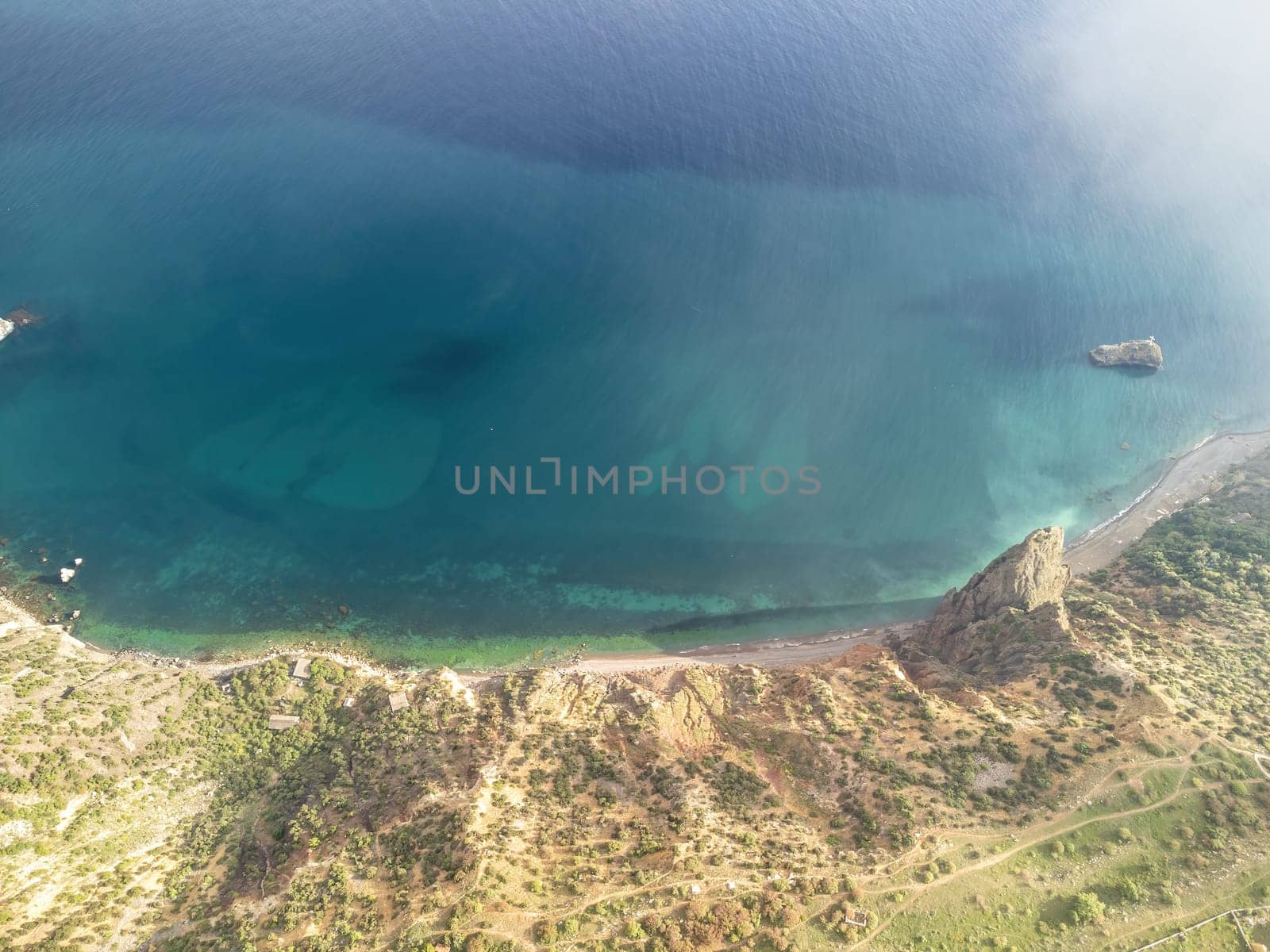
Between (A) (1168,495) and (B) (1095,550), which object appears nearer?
(B) (1095,550)

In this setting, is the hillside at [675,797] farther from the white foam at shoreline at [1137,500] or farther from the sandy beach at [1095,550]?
the white foam at shoreline at [1137,500]

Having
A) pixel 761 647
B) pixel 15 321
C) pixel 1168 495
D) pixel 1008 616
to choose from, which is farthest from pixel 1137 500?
pixel 15 321

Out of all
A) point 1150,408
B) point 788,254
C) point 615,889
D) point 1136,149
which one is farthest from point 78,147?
point 1136,149

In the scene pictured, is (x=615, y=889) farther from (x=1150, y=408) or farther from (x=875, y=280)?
(x=1150, y=408)

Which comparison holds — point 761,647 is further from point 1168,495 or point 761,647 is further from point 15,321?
point 15,321

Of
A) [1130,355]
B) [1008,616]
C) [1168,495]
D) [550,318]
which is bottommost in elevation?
[1008,616]

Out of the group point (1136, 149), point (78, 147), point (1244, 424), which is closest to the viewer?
point (1244, 424)

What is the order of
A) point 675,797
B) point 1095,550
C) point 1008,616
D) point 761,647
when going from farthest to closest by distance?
point 1095,550 < point 761,647 < point 1008,616 < point 675,797
